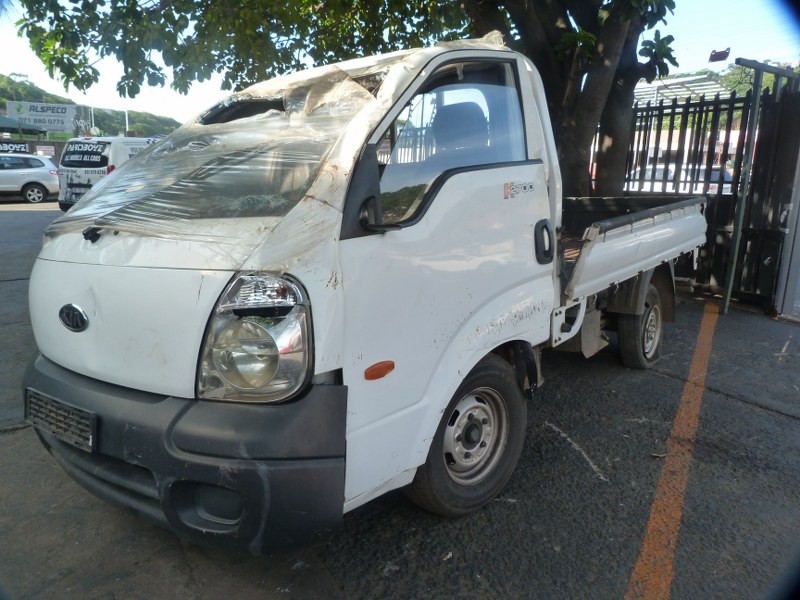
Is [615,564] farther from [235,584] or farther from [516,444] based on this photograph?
[235,584]

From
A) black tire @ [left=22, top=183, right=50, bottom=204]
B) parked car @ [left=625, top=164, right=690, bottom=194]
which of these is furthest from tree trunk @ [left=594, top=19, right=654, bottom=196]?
black tire @ [left=22, top=183, right=50, bottom=204]

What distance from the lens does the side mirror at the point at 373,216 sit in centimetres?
218

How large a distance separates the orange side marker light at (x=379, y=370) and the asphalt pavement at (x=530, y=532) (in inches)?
25.9

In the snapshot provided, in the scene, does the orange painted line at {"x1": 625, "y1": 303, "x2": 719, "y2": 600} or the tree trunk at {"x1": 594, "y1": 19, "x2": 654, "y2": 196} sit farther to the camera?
the tree trunk at {"x1": 594, "y1": 19, "x2": 654, "y2": 196}

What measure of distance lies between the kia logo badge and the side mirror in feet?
3.70

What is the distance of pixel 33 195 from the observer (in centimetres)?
2006

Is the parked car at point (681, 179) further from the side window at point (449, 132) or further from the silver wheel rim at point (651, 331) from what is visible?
the side window at point (449, 132)

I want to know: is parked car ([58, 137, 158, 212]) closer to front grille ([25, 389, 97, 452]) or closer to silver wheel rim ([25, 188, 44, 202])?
silver wheel rim ([25, 188, 44, 202])

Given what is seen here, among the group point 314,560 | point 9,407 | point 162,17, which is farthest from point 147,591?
point 162,17

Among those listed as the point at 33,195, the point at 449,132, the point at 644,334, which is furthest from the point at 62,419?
the point at 33,195

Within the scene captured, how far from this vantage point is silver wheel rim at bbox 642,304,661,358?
5094 mm

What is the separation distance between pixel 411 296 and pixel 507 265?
71 centimetres

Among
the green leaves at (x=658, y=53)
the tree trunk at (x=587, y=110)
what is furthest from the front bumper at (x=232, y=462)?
the green leaves at (x=658, y=53)

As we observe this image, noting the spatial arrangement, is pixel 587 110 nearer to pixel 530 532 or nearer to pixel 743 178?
pixel 743 178
